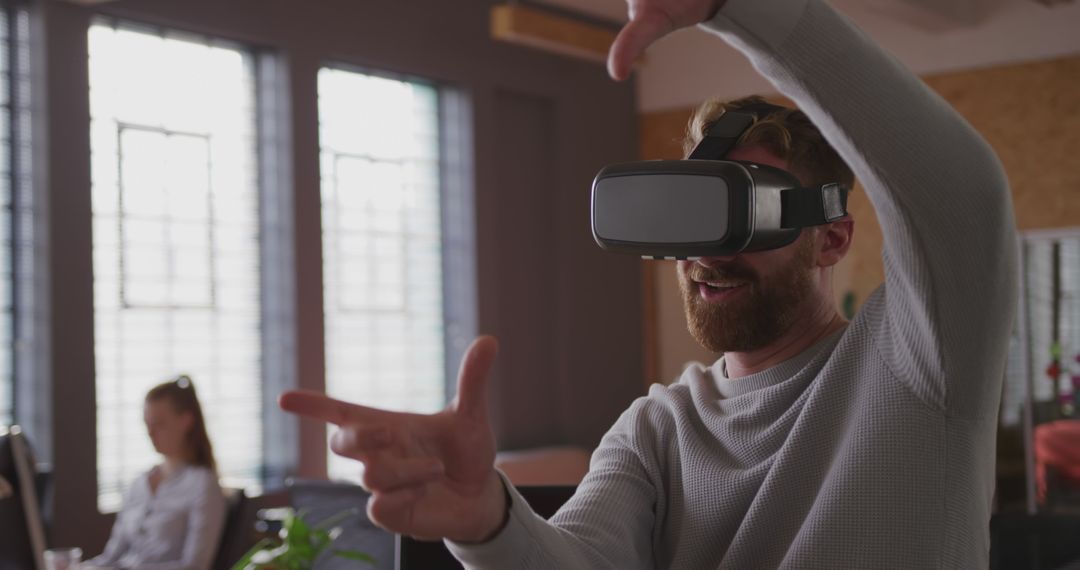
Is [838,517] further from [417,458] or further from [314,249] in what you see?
[314,249]

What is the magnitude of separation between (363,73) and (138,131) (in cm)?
143

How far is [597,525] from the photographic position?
49.7 inches

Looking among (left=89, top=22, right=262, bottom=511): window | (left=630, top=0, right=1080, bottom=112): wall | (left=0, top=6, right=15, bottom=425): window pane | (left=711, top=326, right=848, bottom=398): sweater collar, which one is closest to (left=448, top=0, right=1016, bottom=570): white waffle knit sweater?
(left=711, top=326, right=848, bottom=398): sweater collar

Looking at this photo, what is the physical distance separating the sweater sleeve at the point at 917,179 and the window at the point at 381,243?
16.2 feet

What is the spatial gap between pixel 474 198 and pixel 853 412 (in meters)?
5.51

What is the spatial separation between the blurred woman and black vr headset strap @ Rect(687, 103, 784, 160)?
116 inches

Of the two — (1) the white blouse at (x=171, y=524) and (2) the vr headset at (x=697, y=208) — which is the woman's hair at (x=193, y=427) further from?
(2) the vr headset at (x=697, y=208)

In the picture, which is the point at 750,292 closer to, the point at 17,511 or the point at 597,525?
the point at 597,525

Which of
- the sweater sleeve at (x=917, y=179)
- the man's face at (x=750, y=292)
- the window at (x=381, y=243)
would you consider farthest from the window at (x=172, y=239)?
the sweater sleeve at (x=917, y=179)

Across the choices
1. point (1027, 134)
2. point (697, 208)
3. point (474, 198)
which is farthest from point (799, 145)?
point (1027, 134)

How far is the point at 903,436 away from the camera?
1.17m

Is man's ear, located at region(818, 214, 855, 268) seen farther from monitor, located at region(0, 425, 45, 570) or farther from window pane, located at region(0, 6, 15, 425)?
window pane, located at region(0, 6, 15, 425)

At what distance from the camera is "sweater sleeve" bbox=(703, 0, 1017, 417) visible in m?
1.01

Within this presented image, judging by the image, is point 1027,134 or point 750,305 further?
point 1027,134
